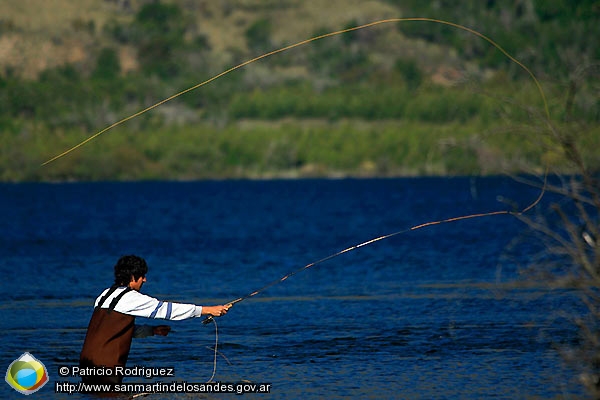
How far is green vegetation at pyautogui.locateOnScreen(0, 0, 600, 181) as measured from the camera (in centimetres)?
10131

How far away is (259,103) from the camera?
4350 inches

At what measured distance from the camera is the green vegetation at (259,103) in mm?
101312

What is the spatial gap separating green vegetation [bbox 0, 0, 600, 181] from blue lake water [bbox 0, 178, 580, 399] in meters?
52.5

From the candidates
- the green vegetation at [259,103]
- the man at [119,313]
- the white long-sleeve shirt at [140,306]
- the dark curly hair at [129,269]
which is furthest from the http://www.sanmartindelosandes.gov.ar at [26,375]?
the green vegetation at [259,103]

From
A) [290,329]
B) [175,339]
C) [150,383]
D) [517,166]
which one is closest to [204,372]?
[150,383]

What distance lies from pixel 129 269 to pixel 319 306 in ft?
31.3

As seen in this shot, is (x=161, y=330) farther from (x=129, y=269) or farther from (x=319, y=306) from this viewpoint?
(x=319, y=306)

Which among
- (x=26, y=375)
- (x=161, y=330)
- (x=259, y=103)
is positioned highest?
(x=259, y=103)

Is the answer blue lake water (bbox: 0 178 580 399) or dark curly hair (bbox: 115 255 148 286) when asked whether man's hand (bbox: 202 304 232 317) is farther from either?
blue lake water (bbox: 0 178 580 399)

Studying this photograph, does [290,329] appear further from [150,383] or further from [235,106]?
[235,106]

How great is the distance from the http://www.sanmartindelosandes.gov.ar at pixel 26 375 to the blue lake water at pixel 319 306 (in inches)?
4.6

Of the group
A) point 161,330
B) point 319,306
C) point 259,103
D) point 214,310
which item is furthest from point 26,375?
point 259,103

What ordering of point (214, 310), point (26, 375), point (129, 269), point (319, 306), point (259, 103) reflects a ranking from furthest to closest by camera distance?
point (259, 103), point (319, 306), point (26, 375), point (214, 310), point (129, 269)

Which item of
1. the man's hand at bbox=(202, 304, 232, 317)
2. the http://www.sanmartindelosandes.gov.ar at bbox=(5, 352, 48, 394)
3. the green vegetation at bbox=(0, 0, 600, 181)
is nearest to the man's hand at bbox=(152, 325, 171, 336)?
the man's hand at bbox=(202, 304, 232, 317)
